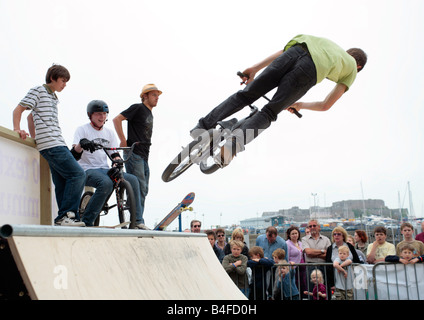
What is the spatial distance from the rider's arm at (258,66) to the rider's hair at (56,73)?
210 cm

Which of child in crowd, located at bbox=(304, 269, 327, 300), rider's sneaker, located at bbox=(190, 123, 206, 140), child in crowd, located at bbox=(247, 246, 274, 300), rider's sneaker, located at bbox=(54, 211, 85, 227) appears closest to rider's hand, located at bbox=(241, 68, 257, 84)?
rider's sneaker, located at bbox=(190, 123, 206, 140)

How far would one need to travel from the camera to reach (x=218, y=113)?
4.69 meters

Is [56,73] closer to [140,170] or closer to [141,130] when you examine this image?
[141,130]

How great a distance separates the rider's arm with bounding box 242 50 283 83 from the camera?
4.73 metres

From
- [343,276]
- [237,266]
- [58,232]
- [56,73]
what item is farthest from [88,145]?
[343,276]

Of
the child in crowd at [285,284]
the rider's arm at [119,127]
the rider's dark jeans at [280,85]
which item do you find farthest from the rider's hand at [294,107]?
the child in crowd at [285,284]

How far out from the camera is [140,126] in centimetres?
581

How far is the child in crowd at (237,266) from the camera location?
674 centimetres

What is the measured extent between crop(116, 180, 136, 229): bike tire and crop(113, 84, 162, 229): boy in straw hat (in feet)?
1.31

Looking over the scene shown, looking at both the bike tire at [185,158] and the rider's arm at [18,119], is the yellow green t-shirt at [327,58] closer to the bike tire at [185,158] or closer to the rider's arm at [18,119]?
the bike tire at [185,158]

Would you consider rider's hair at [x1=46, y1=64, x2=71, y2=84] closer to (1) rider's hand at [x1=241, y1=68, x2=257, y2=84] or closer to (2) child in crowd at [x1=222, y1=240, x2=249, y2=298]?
(1) rider's hand at [x1=241, y1=68, x2=257, y2=84]

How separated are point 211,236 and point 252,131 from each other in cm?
367
